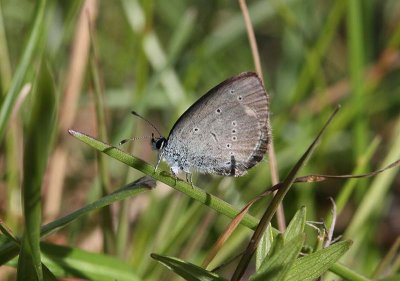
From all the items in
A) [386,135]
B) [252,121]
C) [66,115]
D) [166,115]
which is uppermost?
[166,115]

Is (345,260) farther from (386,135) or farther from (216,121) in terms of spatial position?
(386,135)

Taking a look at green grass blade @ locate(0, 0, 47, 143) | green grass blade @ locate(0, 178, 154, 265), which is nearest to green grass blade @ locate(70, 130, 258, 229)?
green grass blade @ locate(0, 178, 154, 265)

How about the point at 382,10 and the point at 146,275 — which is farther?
the point at 382,10

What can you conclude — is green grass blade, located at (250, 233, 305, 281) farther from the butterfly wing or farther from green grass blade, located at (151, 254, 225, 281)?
the butterfly wing

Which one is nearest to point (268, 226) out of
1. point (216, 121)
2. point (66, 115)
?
point (216, 121)

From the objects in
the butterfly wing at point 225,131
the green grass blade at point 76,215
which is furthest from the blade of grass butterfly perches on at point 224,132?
the green grass blade at point 76,215

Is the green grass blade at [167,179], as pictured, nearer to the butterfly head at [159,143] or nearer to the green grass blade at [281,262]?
the green grass blade at [281,262]

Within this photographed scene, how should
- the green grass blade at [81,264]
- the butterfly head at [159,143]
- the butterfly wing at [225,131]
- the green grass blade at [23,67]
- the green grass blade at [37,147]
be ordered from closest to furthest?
the green grass blade at [37,147]
the green grass blade at [81,264]
the green grass blade at [23,67]
the butterfly wing at [225,131]
the butterfly head at [159,143]
